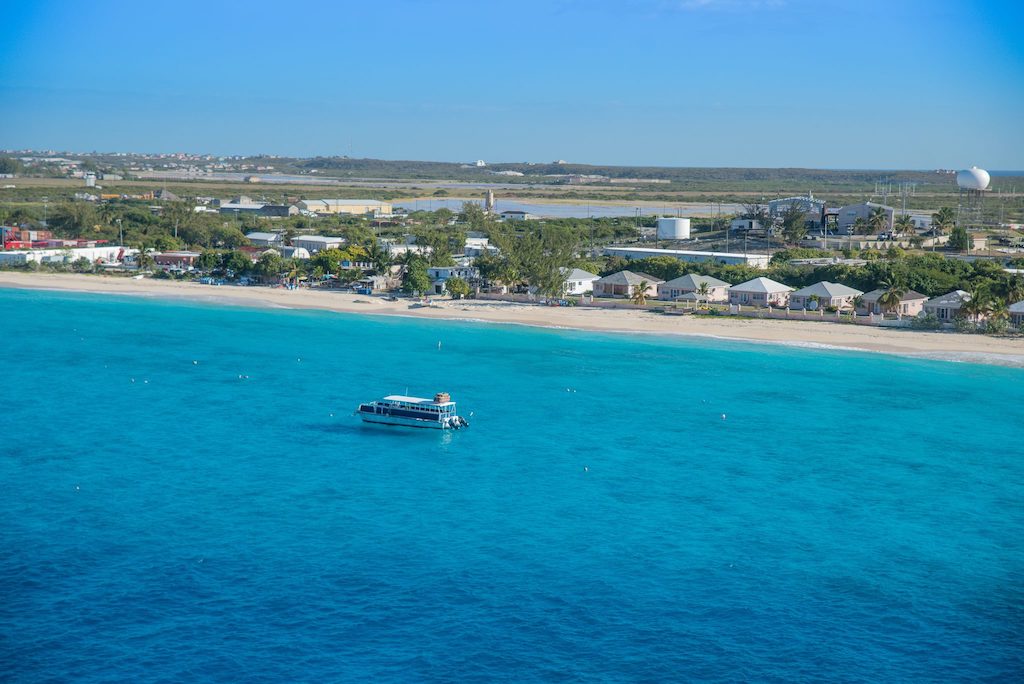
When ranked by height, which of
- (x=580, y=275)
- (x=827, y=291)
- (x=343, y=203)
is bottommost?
(x=827, y=291)

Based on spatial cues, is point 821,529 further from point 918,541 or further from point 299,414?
point 299,414

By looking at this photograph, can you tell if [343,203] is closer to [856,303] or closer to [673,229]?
[673,229]

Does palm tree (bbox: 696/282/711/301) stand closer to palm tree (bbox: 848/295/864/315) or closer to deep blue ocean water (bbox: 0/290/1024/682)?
palm tree (bbox: 848/295/864/315)

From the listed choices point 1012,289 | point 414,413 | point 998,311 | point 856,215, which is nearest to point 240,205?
point 856,215

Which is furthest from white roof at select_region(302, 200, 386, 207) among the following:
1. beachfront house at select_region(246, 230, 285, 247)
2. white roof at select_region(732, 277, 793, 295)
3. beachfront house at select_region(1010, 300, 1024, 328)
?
beachfront house at select_region(1010, 300, 1024, 328)

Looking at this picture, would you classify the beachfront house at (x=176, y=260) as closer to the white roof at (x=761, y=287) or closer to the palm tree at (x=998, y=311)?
the white roof at (x=761, y=287)
